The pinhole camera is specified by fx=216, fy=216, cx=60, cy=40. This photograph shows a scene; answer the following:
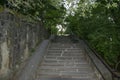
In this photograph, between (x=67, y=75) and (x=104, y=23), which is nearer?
(x=67, y=75)

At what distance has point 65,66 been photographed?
8273mm

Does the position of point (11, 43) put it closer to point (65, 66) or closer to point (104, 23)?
point (65, 66)

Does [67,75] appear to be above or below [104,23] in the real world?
below

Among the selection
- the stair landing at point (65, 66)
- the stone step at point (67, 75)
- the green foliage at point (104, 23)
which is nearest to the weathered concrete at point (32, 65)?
the stair landing at point (65, 66)

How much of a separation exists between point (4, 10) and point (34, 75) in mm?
2488

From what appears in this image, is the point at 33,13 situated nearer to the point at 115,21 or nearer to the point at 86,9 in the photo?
the point at 86,9

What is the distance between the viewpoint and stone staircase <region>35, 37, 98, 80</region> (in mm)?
Answer: 7262

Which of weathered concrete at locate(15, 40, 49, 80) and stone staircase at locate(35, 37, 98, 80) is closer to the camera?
weathered concrete at locate(15, 40, 49, 80)

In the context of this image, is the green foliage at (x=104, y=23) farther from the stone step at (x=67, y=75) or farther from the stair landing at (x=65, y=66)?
the stone step at (x=67, y=75)

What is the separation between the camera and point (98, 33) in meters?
8.13

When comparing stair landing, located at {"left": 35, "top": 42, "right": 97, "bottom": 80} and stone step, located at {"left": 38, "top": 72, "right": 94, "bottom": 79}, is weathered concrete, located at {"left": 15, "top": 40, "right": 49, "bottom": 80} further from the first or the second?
stone step, located at {"left": 38, "top": 72, "right": 94, "bottom": 79}

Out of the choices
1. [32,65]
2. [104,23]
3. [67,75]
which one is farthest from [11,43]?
[104,23]

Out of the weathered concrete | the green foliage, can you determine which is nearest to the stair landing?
the weathered concrete

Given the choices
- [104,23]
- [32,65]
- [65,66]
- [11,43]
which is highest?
[104,23]
